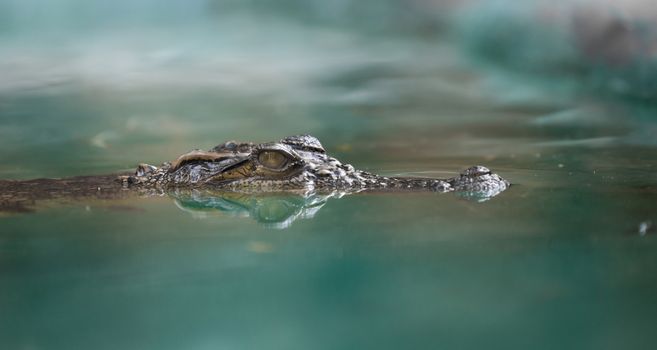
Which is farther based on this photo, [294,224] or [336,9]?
[336,9]

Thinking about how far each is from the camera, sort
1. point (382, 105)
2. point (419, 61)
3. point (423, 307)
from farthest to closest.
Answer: point (419, 61)
point (382, 105)
point (423, 307)

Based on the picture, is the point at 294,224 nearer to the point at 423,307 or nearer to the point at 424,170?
the point at 423,307

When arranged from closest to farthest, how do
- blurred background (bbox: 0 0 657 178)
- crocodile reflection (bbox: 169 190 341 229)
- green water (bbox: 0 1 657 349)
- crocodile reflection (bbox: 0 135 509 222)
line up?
green water (bbox: 0 1 657 349) → crocodile reflection (bbox: 169 190 341 229) → crocodile reflection (bbox: 0 135 509 222) → blurred background (bbox: 0 0 657 178)

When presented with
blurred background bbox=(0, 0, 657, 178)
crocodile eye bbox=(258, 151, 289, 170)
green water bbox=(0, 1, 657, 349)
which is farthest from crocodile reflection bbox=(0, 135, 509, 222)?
blurred background bbox=(0, 0, 657, 178)

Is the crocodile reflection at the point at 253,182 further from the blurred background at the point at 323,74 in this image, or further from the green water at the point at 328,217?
the blurred background at the point at 323,74

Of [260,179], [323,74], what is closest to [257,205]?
[260,179]

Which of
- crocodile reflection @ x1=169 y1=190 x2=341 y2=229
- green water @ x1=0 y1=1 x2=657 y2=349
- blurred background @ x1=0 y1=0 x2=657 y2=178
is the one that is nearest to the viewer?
green water @ x1=0 y1=1 x2=657 y2=349

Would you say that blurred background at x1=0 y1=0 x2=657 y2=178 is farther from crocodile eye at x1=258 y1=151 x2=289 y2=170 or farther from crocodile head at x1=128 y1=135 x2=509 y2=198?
crocodile eye at x1=258 y1=151 x2=289 y2=170

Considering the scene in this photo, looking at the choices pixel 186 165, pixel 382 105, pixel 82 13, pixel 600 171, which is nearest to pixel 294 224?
pixel 186 165
